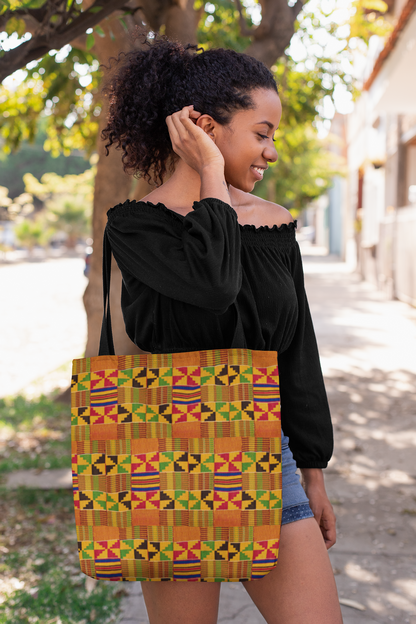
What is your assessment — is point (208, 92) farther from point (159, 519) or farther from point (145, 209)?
point (159, 519)

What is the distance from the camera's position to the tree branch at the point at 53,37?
2459 mm

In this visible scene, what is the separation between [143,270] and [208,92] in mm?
497

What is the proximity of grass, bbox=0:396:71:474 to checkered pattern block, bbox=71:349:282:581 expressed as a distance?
3.60 metres

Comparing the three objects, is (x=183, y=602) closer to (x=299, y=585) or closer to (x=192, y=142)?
(x=299, y=585)

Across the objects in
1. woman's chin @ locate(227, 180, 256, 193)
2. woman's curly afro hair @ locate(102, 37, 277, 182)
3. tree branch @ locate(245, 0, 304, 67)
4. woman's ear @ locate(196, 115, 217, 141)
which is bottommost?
woman's chin @ locate(227, 180, 256, 193)

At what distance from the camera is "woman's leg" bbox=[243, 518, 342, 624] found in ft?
4.75

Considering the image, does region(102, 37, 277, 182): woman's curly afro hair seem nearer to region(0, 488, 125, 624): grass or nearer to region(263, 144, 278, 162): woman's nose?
region(263, 144, 278, 162): woman's nose

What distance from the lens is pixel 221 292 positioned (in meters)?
1.39

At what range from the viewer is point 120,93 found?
1739 millimetres

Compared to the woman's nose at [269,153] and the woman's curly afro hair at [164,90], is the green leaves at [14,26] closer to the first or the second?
the woman's curly afro hair at [164,90]

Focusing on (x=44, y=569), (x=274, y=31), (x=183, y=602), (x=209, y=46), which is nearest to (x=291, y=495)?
(x=183, y=602)

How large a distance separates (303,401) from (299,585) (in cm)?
46

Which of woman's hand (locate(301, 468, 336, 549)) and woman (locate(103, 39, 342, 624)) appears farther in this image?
woman's hand (locate(301, 468, 336, 549))

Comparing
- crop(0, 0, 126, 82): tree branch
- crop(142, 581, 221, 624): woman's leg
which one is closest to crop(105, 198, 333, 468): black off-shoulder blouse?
crop(142, 581, 221, 624): woman's leg
